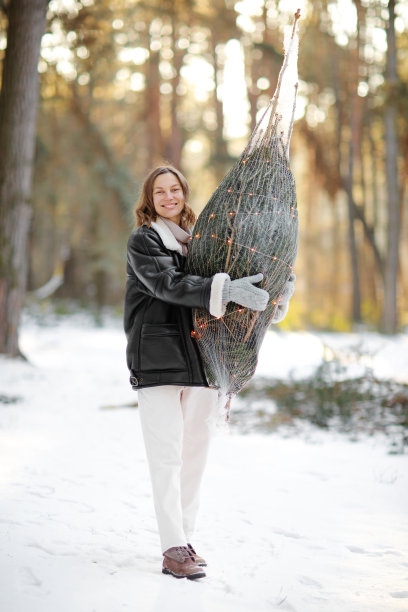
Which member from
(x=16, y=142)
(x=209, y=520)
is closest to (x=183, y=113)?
(x=16, y=142)

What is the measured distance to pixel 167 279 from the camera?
2.70 metres

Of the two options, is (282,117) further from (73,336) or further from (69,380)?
(73,336)

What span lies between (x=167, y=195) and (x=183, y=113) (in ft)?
69.3

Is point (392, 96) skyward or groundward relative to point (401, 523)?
skyward

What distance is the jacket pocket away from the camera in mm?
2781

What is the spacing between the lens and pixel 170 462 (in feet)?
9.18

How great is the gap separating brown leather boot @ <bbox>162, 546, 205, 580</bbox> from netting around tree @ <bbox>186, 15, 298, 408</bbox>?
0.70 meters

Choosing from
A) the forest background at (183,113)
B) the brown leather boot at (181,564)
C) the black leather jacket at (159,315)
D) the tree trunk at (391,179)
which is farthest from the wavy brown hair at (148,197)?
the tree trunk at (391,179)

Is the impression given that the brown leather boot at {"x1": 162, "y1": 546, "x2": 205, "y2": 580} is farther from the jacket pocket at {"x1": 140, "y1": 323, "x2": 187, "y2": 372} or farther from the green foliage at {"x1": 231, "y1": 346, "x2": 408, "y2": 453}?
the green foliage at {"x1": 231, "y1": 346, "x2": 408, "y2": 453}

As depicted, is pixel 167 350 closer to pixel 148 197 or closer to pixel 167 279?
pixel 167 279

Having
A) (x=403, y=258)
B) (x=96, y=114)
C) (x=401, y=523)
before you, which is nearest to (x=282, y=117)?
(x=401, y=523)

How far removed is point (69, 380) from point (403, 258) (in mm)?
22298

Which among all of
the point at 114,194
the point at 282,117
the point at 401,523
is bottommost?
the point at 401,523

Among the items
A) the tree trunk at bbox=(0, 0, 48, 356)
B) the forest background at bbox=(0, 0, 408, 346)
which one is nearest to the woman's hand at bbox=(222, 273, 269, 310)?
the tree trunk at bbox=(0, 0, 48, 356)
